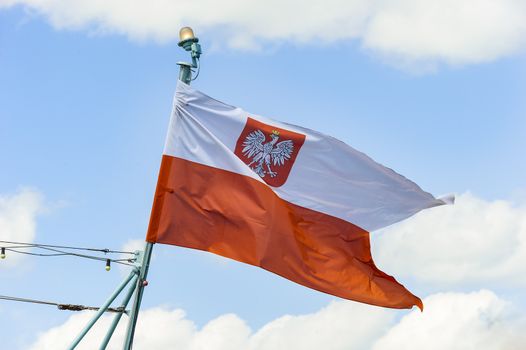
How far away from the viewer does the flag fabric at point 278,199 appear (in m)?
24.6

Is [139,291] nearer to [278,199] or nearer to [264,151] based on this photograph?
[278,199]

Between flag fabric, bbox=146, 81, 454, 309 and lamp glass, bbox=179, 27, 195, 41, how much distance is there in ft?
3.35

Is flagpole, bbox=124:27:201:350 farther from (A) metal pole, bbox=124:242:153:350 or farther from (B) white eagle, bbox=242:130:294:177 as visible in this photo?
(B) white eagle, bbox=242:130:294:177

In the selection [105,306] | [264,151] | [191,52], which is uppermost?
[191,52]

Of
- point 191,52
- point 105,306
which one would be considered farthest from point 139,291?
point 191,52

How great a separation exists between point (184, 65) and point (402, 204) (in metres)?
5.72

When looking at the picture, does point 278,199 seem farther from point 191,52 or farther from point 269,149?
point 191,52

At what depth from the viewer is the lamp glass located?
25.2 m

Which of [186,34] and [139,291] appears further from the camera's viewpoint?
[186,34]

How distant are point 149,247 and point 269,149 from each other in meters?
3.47

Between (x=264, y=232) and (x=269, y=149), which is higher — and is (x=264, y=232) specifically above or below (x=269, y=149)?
below

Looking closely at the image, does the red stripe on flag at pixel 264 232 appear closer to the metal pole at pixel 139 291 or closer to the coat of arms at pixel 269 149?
the metal pole at pixel 139 291

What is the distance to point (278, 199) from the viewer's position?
84.7 ft

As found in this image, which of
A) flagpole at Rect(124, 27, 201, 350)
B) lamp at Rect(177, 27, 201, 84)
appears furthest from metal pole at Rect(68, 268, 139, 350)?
lamp at Rect(177, 27, 201, 84)
